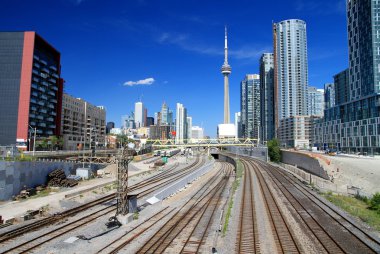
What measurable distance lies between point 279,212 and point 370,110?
108724 millimetres

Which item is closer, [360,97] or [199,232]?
[199,232]

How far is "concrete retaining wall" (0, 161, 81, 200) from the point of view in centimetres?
3744

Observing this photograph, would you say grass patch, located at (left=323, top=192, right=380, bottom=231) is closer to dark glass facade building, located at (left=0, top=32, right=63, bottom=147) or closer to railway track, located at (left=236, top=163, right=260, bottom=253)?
railway track, located at (left=236, top=163, right=260, bottom=253)

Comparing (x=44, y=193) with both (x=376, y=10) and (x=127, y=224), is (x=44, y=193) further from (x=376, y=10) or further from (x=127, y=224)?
(x=376, y=10)

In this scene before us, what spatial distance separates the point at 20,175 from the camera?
40875 mm

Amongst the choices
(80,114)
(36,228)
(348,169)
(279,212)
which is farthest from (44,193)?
(80,114)

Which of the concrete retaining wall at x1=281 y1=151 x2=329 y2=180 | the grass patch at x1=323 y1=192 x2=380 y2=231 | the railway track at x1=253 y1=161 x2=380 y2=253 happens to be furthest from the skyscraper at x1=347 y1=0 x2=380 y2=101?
the railway track at x1=253 y1=161 x2=380 y2=253

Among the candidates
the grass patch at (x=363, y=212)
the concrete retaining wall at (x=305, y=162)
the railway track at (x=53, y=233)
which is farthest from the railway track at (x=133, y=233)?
the concrete retaining wall at (x=305, y=162)

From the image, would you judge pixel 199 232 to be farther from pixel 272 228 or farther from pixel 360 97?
pixel 360 97

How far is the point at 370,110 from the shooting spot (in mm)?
119125

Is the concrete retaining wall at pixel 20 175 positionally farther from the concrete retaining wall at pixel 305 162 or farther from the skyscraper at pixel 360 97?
the skyscraper at pixel 360 97

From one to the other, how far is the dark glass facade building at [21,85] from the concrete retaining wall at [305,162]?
291ft

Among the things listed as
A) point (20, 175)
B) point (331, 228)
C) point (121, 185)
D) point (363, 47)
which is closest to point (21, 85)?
point (20, 175)

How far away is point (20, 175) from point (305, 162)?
Answer: 6997 cm
